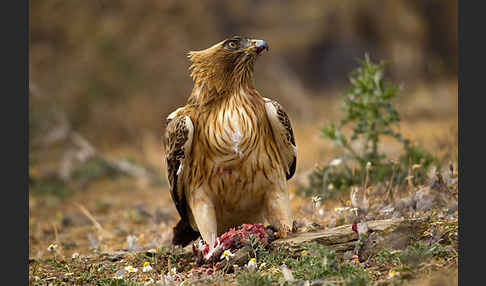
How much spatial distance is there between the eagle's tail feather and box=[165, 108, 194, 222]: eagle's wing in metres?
0.35

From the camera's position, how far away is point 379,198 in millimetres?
5051

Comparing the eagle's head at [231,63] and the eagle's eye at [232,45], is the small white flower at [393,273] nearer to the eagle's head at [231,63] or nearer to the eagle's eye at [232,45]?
the eagle's head at [231,63]

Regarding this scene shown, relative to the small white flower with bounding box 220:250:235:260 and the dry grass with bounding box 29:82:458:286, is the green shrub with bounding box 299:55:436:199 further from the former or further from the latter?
the small white flower with bounding box 220:250:235:260

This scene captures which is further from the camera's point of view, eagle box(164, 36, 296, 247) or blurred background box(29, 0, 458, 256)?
blurred background box(29, 0, 458, 256)

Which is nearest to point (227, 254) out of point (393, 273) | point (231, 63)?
point (393, 273)

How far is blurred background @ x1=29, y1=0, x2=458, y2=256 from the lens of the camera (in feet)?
29.1

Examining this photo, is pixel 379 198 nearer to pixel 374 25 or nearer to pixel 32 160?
Answer: pixel 32 160

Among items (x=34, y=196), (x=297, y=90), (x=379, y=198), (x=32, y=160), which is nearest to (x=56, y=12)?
(x=32, y=160)

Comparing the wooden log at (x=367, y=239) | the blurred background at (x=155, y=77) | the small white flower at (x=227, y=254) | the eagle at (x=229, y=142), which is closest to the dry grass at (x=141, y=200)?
the blurred background at (x=155, y=77)

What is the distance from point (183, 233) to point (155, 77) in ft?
29.4

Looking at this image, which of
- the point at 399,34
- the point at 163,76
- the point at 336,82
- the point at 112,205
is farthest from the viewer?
the point at 336,82

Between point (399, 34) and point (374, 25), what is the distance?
1057 millimetres

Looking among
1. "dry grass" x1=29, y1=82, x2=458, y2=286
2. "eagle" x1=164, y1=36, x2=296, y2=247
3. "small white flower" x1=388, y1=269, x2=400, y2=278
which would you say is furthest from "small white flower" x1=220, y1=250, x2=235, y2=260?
"dry grass" x1=29, y1=82, x2=458, y2=286

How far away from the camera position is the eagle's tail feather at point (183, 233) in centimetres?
464
